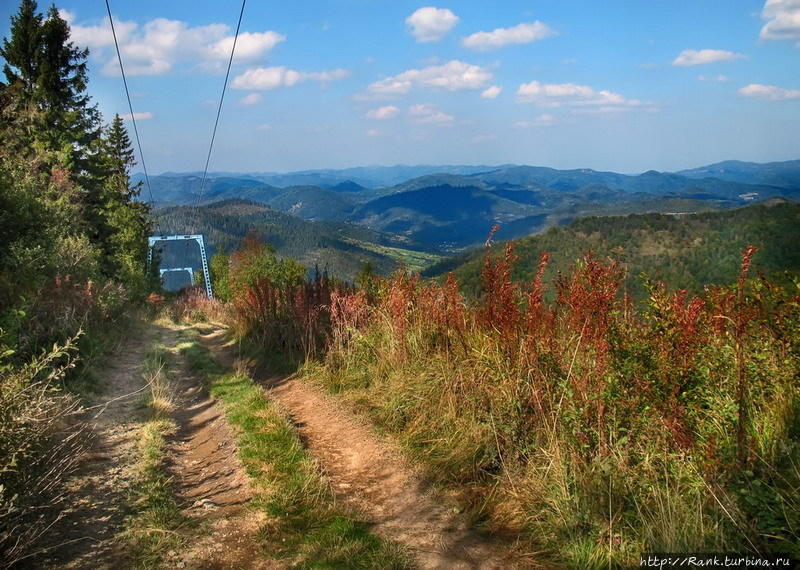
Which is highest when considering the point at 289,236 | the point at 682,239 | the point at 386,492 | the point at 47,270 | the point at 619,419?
the point at 289,236

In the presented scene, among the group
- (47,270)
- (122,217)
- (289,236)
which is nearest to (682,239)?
(122,217)

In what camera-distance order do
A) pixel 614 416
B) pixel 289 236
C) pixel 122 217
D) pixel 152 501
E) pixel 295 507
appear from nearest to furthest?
pixel 614 416
pixel 295 507
pixel 152 501
pixel 122 217
pixel 289 236

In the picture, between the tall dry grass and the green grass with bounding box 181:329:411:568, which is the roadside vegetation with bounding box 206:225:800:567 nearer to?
the tall dry grass

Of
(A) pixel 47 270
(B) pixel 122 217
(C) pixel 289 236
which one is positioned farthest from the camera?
(C) pixel 289 236

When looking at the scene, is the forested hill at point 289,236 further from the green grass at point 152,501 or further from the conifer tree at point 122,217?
the green grass at point 152,501

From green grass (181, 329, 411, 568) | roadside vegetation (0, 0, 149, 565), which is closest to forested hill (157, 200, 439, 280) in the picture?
roadside vegetation (0, 0, 149, 565)

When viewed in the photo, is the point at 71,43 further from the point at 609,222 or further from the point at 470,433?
the point at 609,222

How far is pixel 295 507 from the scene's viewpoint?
367 cm

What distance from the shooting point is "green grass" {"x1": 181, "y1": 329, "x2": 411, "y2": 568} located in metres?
3.05

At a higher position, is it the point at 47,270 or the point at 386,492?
the point at 47,270

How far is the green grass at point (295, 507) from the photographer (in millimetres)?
3047

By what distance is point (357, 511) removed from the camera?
369cm

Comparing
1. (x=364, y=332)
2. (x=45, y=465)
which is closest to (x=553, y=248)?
(x=364, y=332)

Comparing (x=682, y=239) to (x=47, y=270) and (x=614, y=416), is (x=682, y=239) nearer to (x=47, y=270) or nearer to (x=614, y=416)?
(x=47, y=270)
